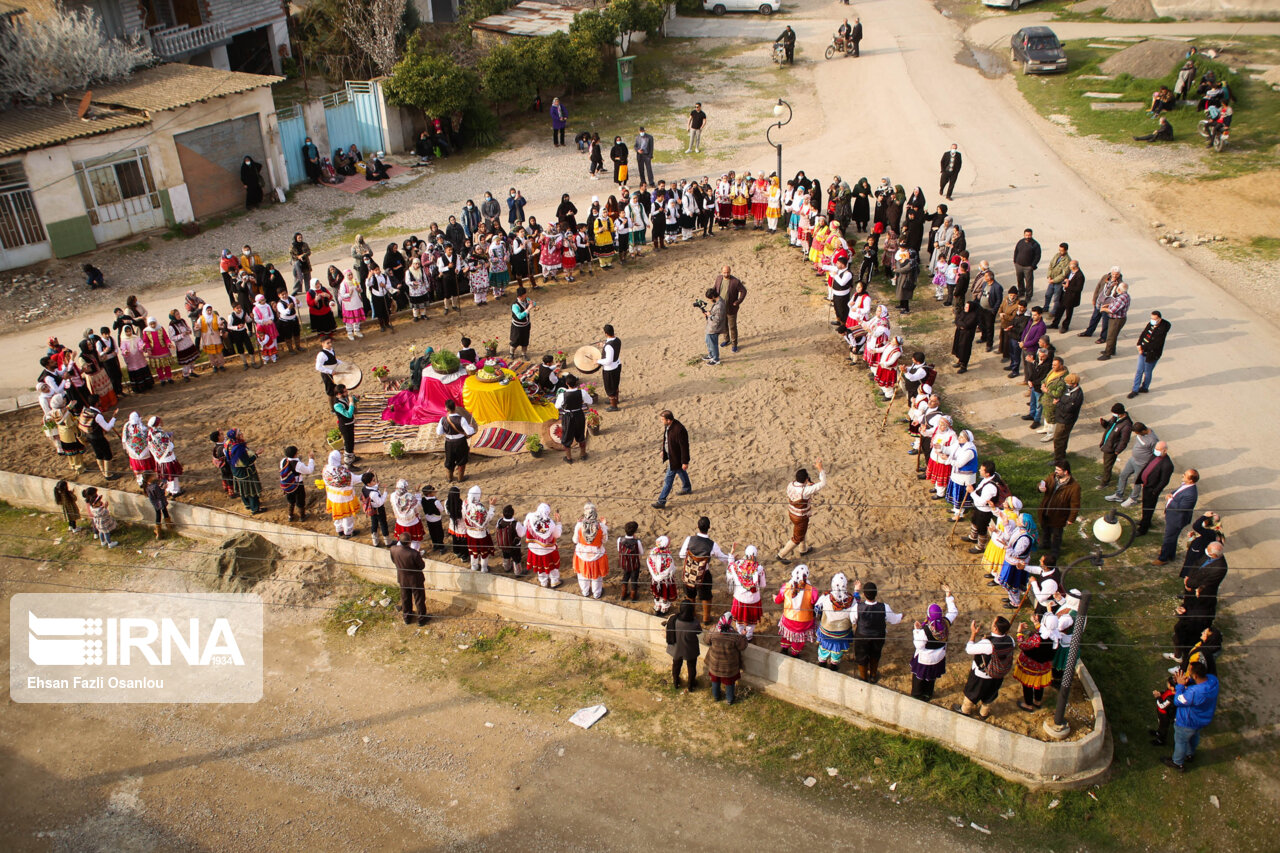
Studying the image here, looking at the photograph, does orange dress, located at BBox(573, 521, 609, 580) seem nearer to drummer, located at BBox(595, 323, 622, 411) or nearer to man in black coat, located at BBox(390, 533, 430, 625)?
man in black coat, located at BBox(390, 533, 430, 625)

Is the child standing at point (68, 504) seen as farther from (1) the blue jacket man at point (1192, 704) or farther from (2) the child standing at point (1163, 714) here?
(1) the blue jacket man at point (1192, 704)

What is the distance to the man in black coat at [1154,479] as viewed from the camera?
41.1 feet

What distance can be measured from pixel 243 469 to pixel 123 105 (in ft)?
46.3

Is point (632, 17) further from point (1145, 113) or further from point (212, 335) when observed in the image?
point (212, 335)

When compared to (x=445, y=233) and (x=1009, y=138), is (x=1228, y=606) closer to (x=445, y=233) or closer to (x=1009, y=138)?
(x=445, y=233)

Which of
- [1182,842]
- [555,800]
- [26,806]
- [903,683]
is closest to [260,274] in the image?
[26,806]

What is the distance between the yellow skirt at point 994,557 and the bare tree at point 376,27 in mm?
23781

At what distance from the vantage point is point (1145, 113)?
27156mm

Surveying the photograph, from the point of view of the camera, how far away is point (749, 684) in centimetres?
1123

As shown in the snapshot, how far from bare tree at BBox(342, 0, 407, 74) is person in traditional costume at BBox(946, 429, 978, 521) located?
22.5 meters

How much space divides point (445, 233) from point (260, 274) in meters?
3.87

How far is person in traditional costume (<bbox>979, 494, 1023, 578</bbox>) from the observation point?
11742 millimetres

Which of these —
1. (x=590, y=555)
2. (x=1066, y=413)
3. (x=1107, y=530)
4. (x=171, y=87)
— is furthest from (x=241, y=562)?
(x=171, y=87)

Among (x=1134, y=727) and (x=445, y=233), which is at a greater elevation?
(x=445, y=233)
